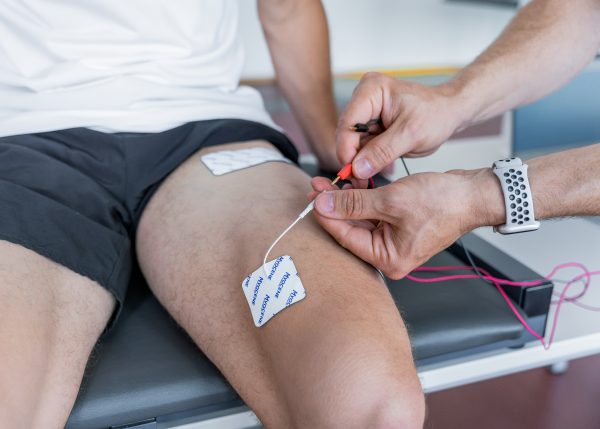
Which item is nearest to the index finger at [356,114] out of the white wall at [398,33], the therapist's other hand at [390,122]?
the therapist's other hand at [390,122]

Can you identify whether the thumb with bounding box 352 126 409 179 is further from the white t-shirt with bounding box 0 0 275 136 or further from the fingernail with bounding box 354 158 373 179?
the white t-shirt with bounding box 0 0 275 136

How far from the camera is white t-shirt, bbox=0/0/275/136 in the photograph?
1.00 meters

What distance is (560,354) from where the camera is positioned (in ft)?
3.37

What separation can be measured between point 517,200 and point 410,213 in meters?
0.15

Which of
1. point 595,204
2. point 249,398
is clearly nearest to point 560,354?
point 595,204

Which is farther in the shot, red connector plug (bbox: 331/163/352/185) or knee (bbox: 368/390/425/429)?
red connector plug (bbox: 331/163/352/185)

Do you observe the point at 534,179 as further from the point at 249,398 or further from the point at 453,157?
the point at 453,157

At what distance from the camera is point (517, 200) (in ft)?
2.60

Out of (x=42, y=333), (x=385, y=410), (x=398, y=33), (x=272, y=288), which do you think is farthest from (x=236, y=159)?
(x=398, y=33)

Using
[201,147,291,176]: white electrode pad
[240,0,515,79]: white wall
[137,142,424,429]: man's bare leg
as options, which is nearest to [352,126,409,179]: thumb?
[137,142,424,429]: man's bare leg

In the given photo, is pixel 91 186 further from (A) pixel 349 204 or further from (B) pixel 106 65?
(A) pixel 349 204

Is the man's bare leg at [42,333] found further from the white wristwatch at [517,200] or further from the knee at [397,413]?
the white wristwatch at [517,200]

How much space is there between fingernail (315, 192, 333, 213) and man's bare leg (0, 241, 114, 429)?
0.35 meters

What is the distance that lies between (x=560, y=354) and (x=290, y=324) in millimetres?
574
